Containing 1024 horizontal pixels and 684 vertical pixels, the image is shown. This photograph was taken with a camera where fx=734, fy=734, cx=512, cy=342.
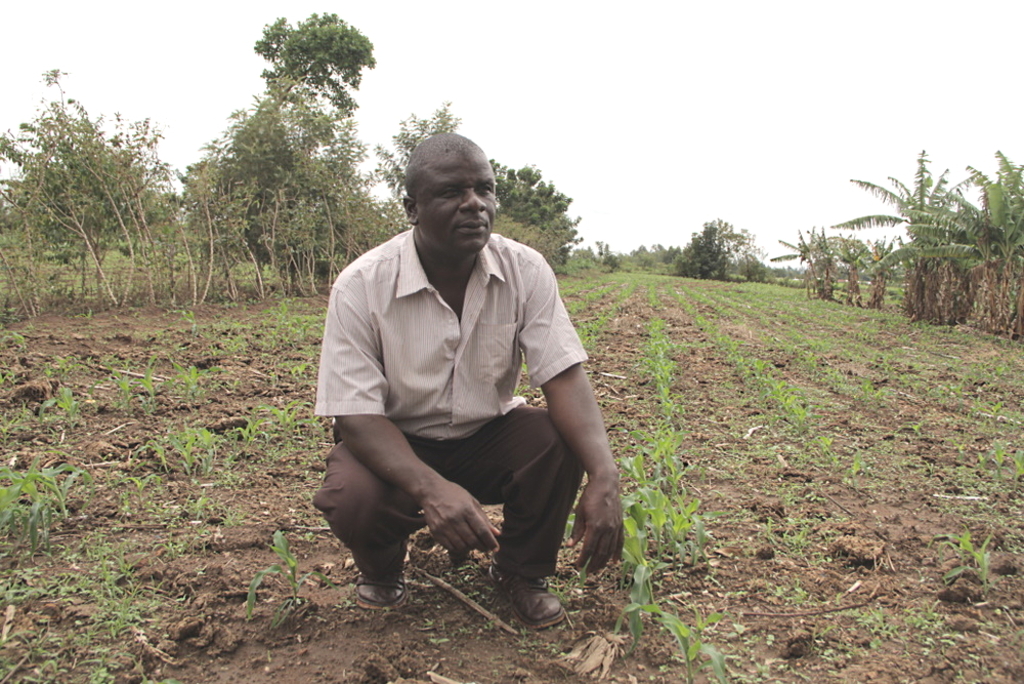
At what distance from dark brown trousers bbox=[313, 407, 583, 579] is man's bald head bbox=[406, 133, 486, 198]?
79 centimetres

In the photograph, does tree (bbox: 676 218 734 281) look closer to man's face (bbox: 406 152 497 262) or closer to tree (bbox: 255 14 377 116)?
tree (bbox: 255 14 377 116)

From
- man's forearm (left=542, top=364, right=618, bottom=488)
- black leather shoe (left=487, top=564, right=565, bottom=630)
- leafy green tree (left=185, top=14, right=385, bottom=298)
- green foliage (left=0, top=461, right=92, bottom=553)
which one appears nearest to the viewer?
man's forearm (left=542, top=364, right=618, bottom=488)

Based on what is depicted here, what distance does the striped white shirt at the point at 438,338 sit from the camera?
221cm

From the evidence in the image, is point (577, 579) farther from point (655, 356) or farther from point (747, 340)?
point (747, 340)

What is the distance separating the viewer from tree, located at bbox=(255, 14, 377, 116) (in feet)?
86.5

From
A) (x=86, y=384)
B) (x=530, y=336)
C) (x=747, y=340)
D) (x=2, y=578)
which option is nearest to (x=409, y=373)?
(x=530, y=336)

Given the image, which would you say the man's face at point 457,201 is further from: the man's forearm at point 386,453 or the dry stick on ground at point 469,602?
the dry stick on ground at point 469,602

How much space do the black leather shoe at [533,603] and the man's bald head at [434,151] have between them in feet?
4.06

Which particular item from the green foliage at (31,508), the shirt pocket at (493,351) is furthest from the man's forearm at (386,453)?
the green foliage at (31,508)

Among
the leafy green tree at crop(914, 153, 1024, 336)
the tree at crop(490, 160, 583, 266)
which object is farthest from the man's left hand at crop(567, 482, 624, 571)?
the tree at crop(490, 160, 583, 266)

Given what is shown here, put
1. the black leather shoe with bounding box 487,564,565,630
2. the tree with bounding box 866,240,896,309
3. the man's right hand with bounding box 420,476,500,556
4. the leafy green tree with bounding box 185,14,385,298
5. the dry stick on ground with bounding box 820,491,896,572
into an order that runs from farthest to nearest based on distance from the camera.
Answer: the tree with bounding box 866,240,896,309, the leafy green tree with bounding box 185,14,385,298, the dry stick on ground with bounding box 820,491,896,572, the black leather shoe with bounding box 487,564,565,630, the man's right hand with bounding box 420,476,500,556

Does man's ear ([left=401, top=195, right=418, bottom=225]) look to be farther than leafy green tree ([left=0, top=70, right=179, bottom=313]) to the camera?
No

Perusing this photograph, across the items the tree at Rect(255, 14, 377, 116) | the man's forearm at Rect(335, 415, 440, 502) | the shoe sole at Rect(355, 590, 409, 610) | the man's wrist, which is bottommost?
the shoe sole at Rect(355, 590, 409, 610)

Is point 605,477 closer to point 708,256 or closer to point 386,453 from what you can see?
point 386,453
